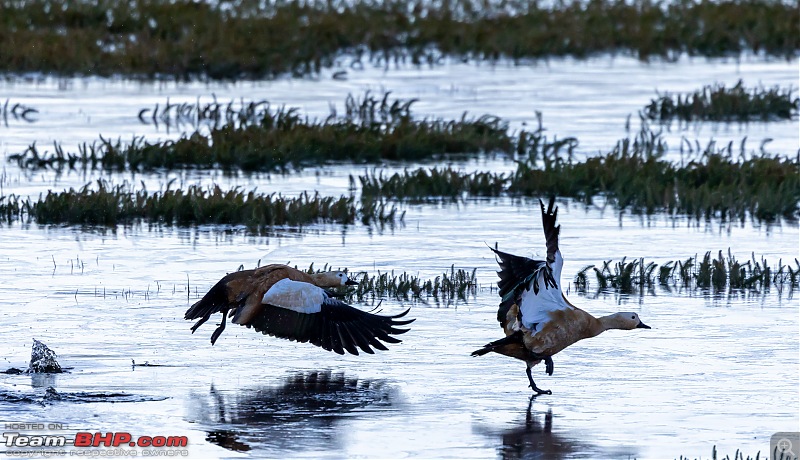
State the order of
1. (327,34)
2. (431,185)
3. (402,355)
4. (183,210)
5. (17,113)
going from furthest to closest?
1. (327,34)
2. (17,113)
3. (431,185)
4. (183,210)
5. (402,355)

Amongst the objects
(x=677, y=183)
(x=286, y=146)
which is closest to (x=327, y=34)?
(x=286, y=146)

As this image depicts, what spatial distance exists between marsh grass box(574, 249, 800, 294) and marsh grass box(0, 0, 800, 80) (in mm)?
15176

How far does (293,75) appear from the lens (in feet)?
85.4

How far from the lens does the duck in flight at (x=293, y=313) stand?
28.3 ft

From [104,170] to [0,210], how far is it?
3.01 metres

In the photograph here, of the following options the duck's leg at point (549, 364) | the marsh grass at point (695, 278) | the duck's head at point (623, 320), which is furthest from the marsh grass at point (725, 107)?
the duck's leg at point (549, 364)

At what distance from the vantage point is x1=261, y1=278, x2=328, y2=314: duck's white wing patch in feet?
28.1

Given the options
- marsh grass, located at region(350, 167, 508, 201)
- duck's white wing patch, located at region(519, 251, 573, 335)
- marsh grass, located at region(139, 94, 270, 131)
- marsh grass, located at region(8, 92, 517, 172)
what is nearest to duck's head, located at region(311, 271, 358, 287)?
duck's white wing patch, located at region(519, 251, 573, 335)

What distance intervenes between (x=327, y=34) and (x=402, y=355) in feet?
68.8

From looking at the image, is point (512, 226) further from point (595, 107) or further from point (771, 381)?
point (595, 107)

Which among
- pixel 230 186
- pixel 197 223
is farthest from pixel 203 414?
pixel 230 186

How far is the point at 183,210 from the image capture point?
45.4 ft

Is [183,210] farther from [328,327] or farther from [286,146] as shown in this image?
[328,327]

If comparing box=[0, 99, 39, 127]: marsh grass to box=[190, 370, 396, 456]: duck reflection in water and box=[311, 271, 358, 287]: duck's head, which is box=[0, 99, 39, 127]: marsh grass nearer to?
box=[311, 271, 358, 287]: duck's head
